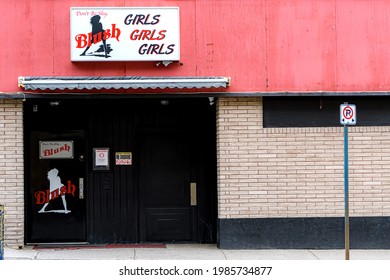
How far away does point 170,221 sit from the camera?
47.9 ft

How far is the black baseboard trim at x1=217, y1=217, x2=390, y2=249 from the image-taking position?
1366 centimetres

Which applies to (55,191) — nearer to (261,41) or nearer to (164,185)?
(164,185)

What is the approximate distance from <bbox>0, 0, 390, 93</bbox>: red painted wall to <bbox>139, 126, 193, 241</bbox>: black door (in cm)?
170

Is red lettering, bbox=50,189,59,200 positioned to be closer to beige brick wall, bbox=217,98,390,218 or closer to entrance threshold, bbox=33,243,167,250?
entrance threshold, bbox=33,243,167,250

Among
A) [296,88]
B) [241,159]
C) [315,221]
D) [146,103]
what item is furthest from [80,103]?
[315,221]

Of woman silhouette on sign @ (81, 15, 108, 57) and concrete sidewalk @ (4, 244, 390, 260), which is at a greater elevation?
woman silhouette on sign @ (81, 15, 108, 57)

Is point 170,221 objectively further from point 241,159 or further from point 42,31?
point 42,31

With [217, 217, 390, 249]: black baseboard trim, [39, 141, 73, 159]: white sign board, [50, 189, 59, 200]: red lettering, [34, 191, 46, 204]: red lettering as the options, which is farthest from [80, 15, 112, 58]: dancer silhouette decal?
[217, 217, 390, 249]: black baseboard trim

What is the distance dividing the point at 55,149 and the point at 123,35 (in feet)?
9.45

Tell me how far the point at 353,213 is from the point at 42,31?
702 cm

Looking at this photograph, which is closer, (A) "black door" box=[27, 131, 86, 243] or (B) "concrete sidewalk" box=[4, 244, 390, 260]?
(B) "concrete sidewalk" box=[4, 244, 390, 260]

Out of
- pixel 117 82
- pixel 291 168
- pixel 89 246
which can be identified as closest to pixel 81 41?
pixel 117 82

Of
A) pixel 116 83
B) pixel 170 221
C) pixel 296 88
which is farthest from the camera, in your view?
pixel 170 221

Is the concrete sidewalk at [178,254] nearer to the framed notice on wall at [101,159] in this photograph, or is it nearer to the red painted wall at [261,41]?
the framed notice on wall at [101,159]
